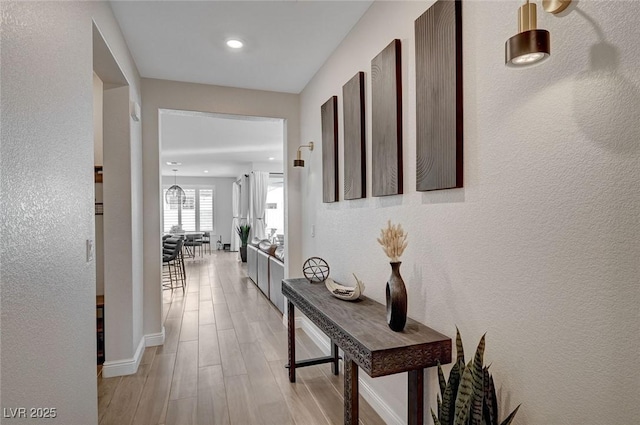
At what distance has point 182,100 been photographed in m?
3.54

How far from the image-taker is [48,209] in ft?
4.24

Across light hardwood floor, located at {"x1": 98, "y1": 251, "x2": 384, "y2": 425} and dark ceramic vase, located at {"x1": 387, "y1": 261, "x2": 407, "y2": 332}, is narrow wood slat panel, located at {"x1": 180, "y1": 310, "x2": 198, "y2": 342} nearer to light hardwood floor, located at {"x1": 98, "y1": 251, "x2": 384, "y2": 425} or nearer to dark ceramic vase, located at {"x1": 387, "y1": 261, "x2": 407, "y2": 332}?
light hardwood floor, located at {"x1": 98, "y1": 251, "x2": 384, "y2": 425}

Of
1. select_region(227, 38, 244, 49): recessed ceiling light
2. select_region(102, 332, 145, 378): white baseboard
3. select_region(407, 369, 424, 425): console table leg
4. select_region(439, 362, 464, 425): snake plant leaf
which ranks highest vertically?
select_region(227, 38, 244, 49): recessed ceiling light

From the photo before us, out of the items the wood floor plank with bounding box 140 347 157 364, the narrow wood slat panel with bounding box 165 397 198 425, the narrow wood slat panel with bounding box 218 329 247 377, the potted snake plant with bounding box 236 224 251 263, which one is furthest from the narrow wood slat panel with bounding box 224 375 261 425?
the potted snake plant with bounding box 236 224 251 263

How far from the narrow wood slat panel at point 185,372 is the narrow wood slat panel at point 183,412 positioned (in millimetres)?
68

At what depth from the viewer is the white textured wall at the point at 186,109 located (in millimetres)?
3381

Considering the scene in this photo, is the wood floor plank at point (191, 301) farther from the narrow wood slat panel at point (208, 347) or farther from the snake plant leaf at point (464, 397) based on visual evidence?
the snake plant leaf at point (464, 397)

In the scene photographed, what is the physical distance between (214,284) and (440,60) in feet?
18.7

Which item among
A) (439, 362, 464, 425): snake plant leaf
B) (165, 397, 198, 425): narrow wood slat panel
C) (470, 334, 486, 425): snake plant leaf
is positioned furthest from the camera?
(165, 397, 198, 425): narrow wood slat panel

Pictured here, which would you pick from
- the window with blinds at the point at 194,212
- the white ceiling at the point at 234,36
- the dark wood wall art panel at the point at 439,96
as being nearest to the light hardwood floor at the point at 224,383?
the dark wood wall art panel at the point at 439,96

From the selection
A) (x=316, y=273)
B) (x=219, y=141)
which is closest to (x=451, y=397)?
(x=316, y=273)

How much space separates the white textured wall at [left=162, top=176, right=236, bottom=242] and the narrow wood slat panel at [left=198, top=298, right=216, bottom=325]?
293 inches

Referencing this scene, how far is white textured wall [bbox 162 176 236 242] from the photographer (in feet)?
40.0

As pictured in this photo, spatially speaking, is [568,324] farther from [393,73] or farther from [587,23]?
[393,73]
